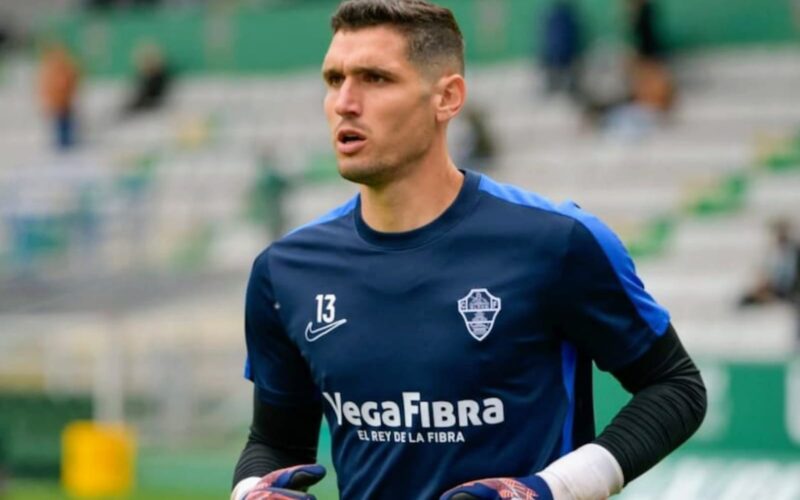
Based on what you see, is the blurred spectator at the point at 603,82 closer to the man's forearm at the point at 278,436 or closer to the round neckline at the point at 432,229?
the man's forearm at the point at 278,436

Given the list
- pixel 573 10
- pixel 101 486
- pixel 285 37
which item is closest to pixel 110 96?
pixel 285 37

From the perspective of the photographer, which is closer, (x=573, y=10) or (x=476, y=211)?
(x=476, y=211)

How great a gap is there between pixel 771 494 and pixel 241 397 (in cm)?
589

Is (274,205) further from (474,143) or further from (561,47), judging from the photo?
(561,47)

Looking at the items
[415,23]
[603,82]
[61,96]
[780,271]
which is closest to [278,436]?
[415,23]

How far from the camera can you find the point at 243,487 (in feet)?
15.5

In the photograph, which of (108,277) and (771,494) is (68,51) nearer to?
(108,277)

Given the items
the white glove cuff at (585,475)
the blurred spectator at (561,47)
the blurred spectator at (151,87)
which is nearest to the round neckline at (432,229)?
the white glove cuff at (585,475)

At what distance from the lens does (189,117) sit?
25.4 meters

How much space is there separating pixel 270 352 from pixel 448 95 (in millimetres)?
820

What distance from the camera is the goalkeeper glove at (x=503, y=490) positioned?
427cm

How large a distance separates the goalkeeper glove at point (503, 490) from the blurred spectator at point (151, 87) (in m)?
22.0

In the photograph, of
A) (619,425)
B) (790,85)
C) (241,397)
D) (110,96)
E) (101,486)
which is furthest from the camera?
(110,96)

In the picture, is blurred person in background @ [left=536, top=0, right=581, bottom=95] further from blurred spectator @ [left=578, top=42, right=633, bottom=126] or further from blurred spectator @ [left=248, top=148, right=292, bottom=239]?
blurred spectator @ [left=248, top=148, right=292, bottom=239]
